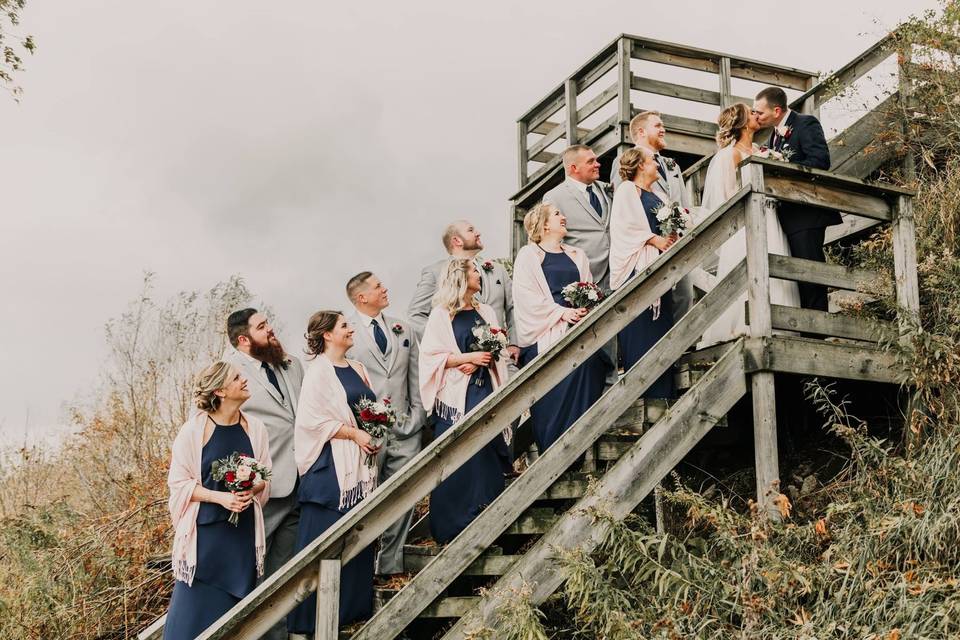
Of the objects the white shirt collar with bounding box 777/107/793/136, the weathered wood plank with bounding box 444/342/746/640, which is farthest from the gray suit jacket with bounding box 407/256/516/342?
the white shirt collar with bounding box 777/107/793/136

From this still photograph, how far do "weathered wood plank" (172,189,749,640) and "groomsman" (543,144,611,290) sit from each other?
1.36 metres

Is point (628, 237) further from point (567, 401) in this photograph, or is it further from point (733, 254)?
point (567, 401)

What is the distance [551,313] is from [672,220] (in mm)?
1102

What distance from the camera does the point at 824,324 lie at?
6.70 metres

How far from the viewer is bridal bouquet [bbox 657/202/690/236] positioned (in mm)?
7012

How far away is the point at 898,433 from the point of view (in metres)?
7.70

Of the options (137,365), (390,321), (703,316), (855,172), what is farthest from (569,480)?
(137,365)

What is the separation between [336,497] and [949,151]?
720cm

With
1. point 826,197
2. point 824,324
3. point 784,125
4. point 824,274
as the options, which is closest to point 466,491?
point 824,324

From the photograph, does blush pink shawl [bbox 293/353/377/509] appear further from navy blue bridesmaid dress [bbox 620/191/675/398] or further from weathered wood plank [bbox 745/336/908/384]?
weathered wood plank [bbox 745/336/908/384]

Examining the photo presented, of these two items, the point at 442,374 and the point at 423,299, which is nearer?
the point at 442,374

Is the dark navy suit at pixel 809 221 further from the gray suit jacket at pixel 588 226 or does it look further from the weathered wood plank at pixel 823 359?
the gray suit jacket at pixel 588 226

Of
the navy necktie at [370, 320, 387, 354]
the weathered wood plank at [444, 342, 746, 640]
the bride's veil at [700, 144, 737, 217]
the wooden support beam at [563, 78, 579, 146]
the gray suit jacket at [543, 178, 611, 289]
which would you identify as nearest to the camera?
the weathered wood plank at [444, 342, 746, 640]

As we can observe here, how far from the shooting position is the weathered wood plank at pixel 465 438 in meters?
4.68
